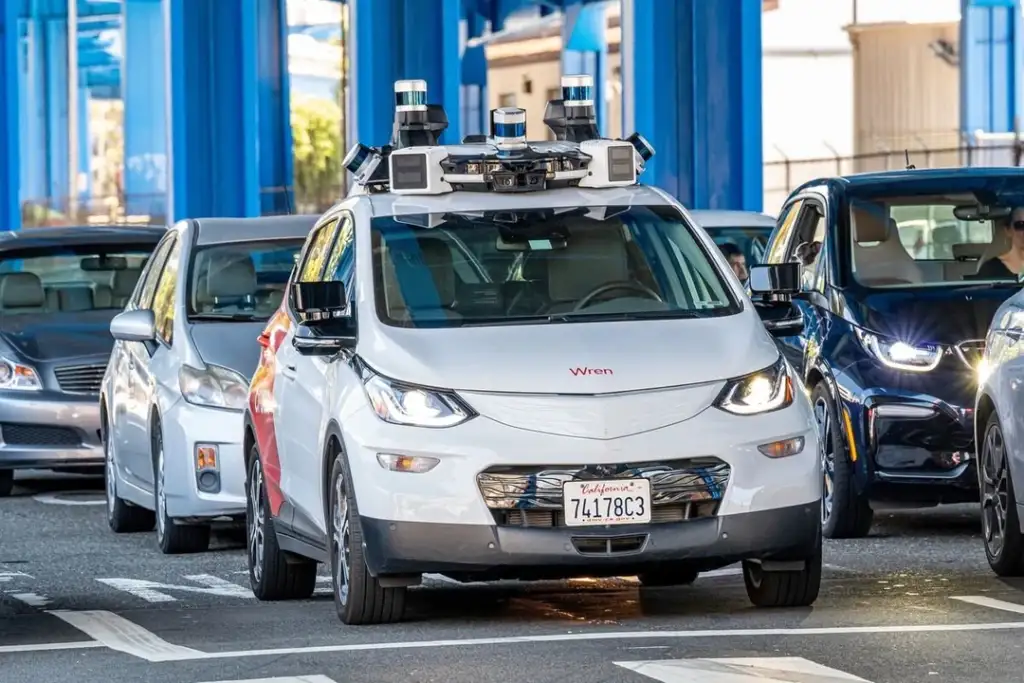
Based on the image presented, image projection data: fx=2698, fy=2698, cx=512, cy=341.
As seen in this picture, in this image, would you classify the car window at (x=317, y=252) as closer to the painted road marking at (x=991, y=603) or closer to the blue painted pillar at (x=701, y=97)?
the painted road marking at (x=991, y=603)

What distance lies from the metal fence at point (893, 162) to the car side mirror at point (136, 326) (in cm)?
3023

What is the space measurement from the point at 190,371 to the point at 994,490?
433cm

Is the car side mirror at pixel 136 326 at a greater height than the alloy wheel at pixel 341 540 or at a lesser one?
greater

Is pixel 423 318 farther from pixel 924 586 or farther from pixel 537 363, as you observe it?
pixel 924 586

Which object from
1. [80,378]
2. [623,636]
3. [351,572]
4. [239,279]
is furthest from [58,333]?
[623,636]

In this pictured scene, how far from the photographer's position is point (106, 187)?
104812mm

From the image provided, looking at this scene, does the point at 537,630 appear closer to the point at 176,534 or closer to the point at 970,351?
the point at 970,351

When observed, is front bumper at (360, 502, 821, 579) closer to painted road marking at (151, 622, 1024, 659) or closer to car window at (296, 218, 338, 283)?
painted road marking at (151, 622, 1024, 659)

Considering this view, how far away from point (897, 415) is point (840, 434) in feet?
1.47

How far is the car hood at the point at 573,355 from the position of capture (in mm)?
9117

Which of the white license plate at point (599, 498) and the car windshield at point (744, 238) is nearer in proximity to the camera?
the white license plate at point (599, 498)

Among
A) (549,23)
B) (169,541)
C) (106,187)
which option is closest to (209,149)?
(169,541)

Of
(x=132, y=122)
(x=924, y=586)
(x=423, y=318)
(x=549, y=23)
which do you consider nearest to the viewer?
(x=423, y=318)

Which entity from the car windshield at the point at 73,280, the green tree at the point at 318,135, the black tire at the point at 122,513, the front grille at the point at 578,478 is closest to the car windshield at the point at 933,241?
the black tire at the point at 122,513
